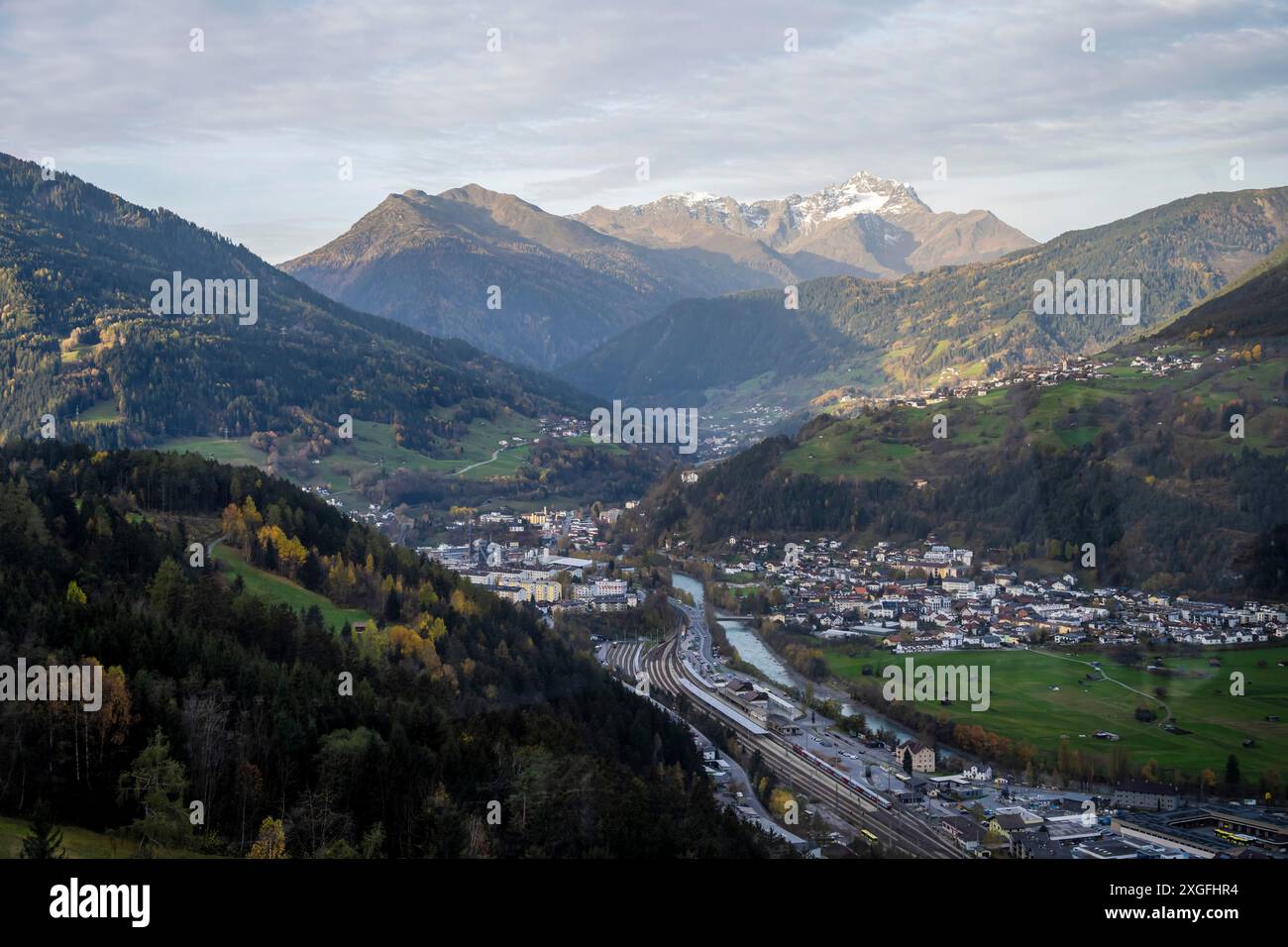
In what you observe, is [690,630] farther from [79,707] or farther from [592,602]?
[79,707]

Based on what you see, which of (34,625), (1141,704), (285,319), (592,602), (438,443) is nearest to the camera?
(34,625)

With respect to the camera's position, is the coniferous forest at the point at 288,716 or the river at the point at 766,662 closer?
the coniferous forest at the point at 288,716

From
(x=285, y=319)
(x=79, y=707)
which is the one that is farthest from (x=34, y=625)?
(x=285, y=319)

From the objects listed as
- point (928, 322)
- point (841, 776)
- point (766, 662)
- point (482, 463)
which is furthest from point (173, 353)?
point (928, 322)

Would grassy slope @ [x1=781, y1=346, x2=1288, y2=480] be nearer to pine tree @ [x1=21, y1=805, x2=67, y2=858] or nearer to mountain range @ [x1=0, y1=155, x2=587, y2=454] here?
mountain range @ [x1=0, y1=155, x2=587, y2=454]

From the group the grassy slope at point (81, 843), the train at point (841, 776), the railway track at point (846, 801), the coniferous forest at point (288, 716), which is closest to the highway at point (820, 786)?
the railway track at point (846, 801)

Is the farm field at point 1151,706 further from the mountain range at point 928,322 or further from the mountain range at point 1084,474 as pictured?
the mountain range at point 928,322

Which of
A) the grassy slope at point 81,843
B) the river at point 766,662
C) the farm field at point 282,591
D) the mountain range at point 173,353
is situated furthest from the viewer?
the mountain range at point 173,353

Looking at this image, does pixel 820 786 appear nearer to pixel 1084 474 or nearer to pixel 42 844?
pixel 42 844
